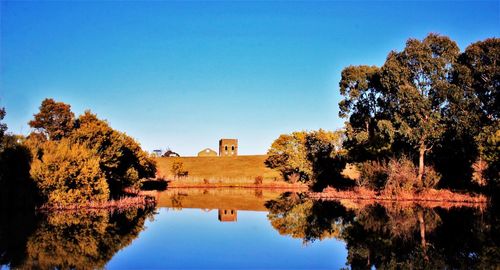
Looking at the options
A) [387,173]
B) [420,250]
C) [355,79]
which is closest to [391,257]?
[420,250]

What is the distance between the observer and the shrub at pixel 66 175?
93.3ft

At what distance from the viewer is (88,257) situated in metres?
15.0

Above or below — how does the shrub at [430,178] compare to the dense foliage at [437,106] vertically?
below

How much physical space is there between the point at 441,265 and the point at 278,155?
5632cm

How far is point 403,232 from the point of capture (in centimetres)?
2031

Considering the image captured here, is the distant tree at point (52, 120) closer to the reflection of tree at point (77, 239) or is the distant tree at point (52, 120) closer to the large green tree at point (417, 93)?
the reflection of tree at point (77, 239)

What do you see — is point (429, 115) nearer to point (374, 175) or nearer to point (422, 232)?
point (374, 175)

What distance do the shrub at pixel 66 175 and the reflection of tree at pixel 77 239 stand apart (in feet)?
6.57

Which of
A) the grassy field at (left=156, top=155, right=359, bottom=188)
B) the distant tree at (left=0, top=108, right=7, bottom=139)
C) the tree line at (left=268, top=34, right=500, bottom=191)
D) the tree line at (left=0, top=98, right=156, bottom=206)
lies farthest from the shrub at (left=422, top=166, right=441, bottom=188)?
the distant tree at (left=0, top=108, right=7, bottom=139)

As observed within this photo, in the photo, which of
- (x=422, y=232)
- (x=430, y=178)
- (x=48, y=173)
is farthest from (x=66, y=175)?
(x=430, y=178)

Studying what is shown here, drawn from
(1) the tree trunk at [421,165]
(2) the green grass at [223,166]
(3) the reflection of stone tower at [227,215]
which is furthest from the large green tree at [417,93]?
(2) the green grass at [223,166]

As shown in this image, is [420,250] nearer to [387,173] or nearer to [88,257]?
[88,257]

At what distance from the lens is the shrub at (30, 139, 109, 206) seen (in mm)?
28438

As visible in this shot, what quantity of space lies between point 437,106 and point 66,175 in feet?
92.5
